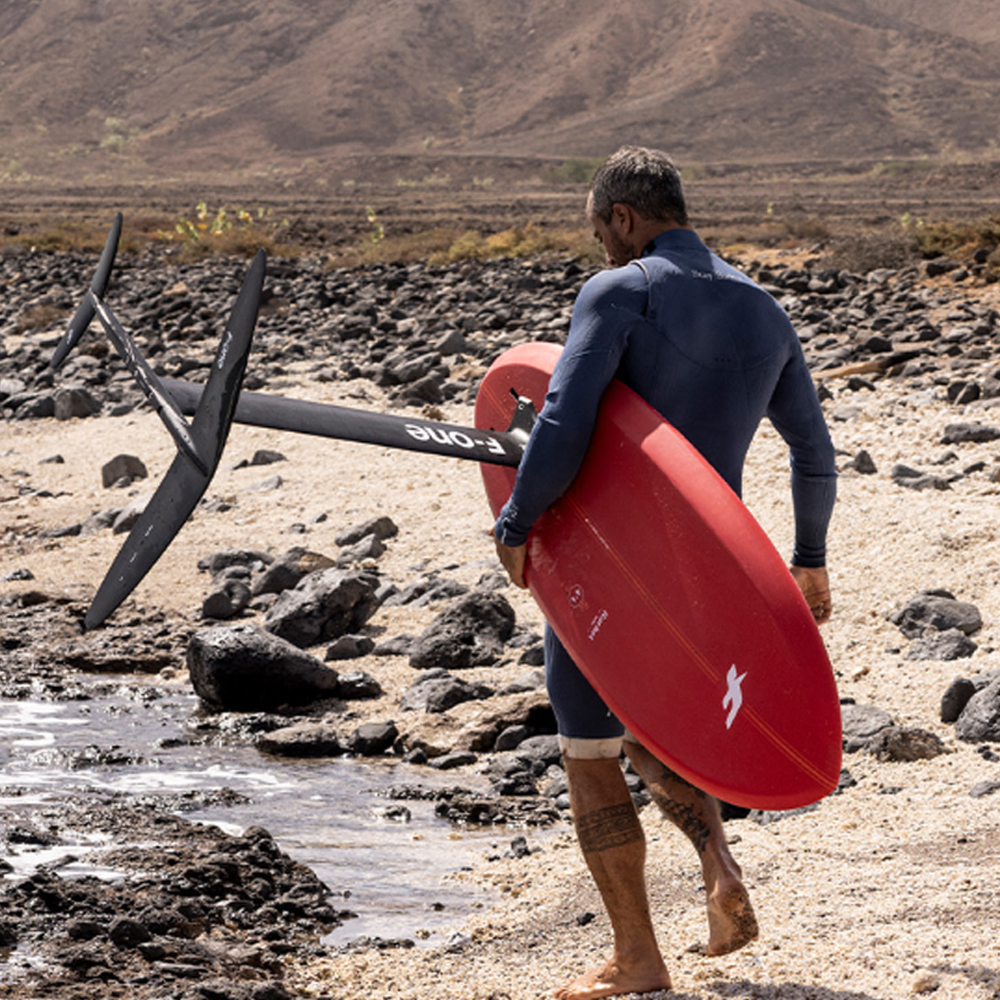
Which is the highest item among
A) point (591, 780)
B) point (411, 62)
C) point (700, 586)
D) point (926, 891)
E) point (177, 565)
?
point (411, 62)

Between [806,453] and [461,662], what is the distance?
3630 mm

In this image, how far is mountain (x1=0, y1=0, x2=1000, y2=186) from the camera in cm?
10006

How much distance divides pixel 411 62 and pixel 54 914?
124656mm

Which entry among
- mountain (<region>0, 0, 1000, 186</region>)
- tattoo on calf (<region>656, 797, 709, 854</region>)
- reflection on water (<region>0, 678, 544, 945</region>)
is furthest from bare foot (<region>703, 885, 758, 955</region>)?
mountain (<region>0, 0, 1000, 186</region>)

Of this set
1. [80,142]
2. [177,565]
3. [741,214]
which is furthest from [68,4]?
[177,565]

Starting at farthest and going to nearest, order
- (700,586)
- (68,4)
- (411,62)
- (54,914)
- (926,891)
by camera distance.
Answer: (68,4)
(411,62)
(54,914)
(926,891)
(700,586)

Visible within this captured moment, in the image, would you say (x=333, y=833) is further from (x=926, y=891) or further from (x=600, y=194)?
(x=600, y=194)

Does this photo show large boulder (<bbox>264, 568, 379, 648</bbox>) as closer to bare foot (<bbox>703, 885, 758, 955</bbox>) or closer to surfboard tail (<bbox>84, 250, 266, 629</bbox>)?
surfboard tail (<bbox>84, 250, 266, 629</bbox>)

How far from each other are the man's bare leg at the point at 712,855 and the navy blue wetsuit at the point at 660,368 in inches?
8.0

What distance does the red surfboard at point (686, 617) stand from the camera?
3164mm

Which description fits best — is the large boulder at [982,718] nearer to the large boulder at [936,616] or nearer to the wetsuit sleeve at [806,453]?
the large boulder at [936,616]

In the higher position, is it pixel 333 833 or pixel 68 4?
pixel 68 4

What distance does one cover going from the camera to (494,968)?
3938mm

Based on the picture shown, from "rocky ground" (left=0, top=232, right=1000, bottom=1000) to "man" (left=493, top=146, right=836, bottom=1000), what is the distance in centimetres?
28
